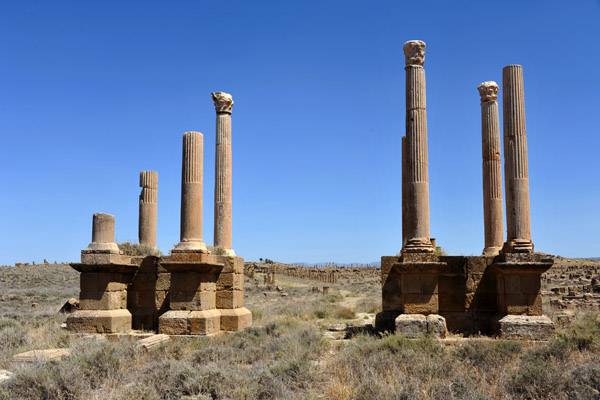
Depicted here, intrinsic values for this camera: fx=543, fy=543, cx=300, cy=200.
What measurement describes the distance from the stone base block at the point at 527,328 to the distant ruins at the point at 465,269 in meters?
0.02

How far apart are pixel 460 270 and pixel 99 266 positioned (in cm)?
851

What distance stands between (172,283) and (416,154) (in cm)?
654

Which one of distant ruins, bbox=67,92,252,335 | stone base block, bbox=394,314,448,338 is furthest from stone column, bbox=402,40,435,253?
distant ruins, bbox=67,92,252,335

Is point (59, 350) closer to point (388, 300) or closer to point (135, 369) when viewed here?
point (135, 369)

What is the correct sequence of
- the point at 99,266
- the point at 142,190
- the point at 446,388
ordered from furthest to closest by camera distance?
the point at 142,190, the point at 99,266, the point at 446,388

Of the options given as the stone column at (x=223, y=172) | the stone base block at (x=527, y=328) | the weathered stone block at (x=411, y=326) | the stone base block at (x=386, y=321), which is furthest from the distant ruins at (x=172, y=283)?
the stone base block at (x=527, y=328)

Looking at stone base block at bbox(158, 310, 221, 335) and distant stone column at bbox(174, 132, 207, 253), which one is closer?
stone base block at bbox(158, 310, 221, 335)

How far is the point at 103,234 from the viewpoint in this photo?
43.8ft

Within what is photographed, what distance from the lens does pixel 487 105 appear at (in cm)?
1466

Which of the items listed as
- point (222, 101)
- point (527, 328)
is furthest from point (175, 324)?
point (527, 328)

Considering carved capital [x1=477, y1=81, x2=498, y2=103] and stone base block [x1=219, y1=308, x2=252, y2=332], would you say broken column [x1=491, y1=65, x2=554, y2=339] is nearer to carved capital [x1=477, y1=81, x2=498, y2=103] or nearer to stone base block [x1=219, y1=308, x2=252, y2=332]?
carved capital [x1=477, y1=81, x2=498, y2=103]

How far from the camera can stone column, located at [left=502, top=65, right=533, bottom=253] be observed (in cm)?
1230

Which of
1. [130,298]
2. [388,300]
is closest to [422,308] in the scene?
[388,300]

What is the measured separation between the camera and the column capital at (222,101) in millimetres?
15312
